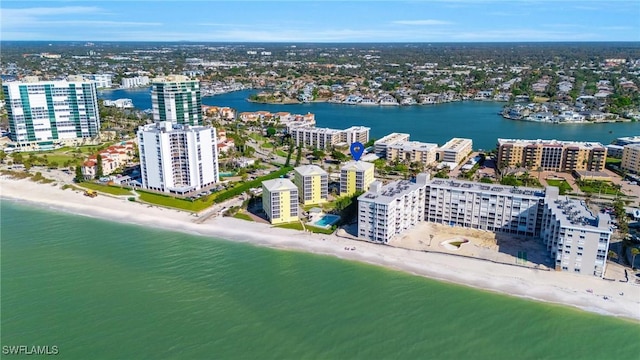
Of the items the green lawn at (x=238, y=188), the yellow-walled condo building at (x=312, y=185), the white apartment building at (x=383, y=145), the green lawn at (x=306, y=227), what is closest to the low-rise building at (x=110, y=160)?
the green lawn at (x=238, y=188)

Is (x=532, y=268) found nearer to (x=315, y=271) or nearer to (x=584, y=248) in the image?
(x=584, y=248)

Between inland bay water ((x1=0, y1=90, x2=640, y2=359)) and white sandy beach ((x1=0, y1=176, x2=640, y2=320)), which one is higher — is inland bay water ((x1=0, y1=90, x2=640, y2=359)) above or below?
below

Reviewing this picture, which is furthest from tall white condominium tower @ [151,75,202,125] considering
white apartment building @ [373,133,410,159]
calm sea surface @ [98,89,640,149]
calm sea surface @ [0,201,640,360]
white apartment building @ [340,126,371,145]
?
calm sea surface @ [0,201,640,360]

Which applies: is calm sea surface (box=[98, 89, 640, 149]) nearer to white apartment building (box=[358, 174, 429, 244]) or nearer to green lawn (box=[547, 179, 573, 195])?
green lawn (box=[547, 179, 573, 195])

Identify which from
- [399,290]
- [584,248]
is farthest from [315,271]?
[584,248]

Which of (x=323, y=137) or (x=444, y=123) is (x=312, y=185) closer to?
(x=323, y=137)

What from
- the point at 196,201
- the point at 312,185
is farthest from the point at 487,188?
the point at 196,201

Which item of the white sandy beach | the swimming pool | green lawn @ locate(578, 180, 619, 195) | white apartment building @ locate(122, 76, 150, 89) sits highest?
white apartment building @ locate(122, 76, 150, 89)

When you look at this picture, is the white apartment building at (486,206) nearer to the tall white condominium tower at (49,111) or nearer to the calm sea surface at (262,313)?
the calm sea surface at (262,313)
